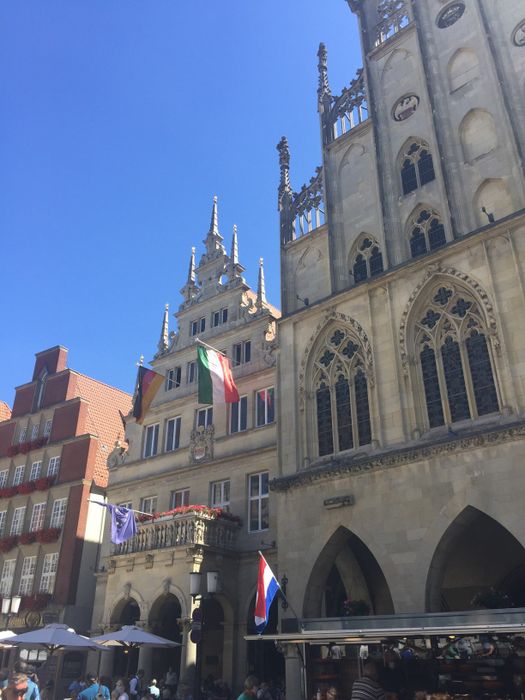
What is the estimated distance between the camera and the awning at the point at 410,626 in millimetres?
11172

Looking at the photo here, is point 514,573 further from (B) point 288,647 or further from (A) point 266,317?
(A) point 266,317

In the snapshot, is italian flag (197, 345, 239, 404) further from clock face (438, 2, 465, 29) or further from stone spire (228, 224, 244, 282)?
clock face (438, 2, 465, 29)

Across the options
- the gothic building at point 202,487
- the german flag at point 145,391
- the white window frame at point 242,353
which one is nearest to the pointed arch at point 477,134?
the gothic building at point 202,487

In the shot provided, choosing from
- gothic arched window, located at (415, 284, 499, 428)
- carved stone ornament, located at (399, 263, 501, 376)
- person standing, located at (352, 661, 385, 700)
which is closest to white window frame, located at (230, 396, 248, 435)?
carved stone ornament, located at (399, 263, 501, 376)

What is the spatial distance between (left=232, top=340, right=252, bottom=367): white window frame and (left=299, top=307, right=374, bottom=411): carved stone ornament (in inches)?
277

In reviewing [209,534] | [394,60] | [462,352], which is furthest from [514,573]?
[394,60]

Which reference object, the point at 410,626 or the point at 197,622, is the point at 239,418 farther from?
the point at 410,626

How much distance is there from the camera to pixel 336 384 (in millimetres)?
20469

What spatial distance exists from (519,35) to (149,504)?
952 inches

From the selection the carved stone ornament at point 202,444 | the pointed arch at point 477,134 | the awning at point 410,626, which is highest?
the pointed arch at point 477,134

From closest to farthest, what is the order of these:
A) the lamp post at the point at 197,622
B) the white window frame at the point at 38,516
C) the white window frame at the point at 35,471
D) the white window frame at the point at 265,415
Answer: the lamp post at the point at 197,622 → the white window frame at the point at 265,415 → the white window frame at the point at 38,516 → the white window frame at the point at 35,471

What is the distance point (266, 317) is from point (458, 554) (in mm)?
13522

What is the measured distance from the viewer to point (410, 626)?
12.5 metres

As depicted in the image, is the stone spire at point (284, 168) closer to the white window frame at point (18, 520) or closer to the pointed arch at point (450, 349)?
the pointed arch at point (450, 349)
